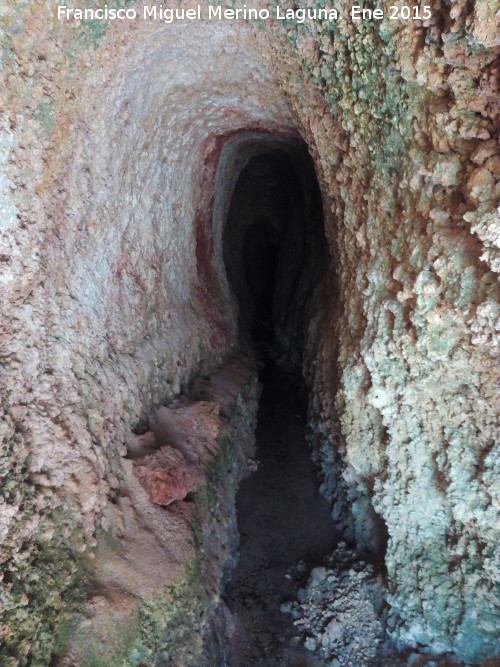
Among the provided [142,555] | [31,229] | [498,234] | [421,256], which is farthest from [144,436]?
[498,234]

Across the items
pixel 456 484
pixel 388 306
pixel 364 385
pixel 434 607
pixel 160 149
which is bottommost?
pixel 434 607

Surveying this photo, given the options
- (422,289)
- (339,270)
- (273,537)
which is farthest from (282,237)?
(422,289)

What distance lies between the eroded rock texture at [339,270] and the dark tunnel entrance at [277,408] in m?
0.78

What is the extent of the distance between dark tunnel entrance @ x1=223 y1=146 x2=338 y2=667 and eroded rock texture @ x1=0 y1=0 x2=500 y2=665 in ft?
2.56

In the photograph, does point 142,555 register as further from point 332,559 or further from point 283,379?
point 283,379

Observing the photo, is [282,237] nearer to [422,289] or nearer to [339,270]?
[339,270]

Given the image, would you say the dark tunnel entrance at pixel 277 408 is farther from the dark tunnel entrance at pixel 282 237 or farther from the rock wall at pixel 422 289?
the rock wall at pixel 422 289

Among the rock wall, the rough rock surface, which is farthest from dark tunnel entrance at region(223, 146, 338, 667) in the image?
the rock wall

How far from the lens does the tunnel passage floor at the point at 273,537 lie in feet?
12.4

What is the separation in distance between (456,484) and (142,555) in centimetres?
187

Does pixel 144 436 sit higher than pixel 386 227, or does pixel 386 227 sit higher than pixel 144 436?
pixel 386 227

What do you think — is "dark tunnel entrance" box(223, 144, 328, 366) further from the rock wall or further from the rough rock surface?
the rough rock surface

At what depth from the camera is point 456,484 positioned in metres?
2.87

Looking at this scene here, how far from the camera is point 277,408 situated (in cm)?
697
